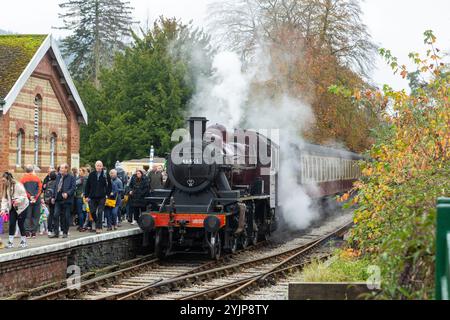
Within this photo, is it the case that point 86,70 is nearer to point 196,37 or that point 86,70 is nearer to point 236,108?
point 196,37

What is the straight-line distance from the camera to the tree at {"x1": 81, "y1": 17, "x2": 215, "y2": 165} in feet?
104

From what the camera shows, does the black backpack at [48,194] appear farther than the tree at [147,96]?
No

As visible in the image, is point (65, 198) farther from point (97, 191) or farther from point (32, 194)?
point (97, 191)

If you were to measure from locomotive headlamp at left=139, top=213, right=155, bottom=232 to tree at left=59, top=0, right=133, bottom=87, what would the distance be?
4051cm

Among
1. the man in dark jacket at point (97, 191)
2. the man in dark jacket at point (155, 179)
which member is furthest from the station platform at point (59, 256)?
the man in dark jacket at point (155, 179)

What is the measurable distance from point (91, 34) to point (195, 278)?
46.0 meters

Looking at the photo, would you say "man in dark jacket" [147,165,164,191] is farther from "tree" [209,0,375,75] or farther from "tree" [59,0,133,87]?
"tree" [59,0,133,87]

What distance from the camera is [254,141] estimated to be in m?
19.2

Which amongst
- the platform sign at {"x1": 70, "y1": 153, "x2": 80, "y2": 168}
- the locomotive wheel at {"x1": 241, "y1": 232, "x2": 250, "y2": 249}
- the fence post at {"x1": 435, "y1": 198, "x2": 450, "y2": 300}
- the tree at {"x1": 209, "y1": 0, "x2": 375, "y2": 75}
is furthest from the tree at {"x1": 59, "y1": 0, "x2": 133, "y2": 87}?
the fence post at {"x1": 435, "y1": 198, "x2": 450, "y2": 300}

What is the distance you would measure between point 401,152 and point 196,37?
22544mm

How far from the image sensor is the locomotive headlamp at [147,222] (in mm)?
15430

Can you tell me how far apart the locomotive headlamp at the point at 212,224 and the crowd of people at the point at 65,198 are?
6.36ft

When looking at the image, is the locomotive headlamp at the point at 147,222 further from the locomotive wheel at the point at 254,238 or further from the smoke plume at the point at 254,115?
the locomotive wheel at the point at 254,238
